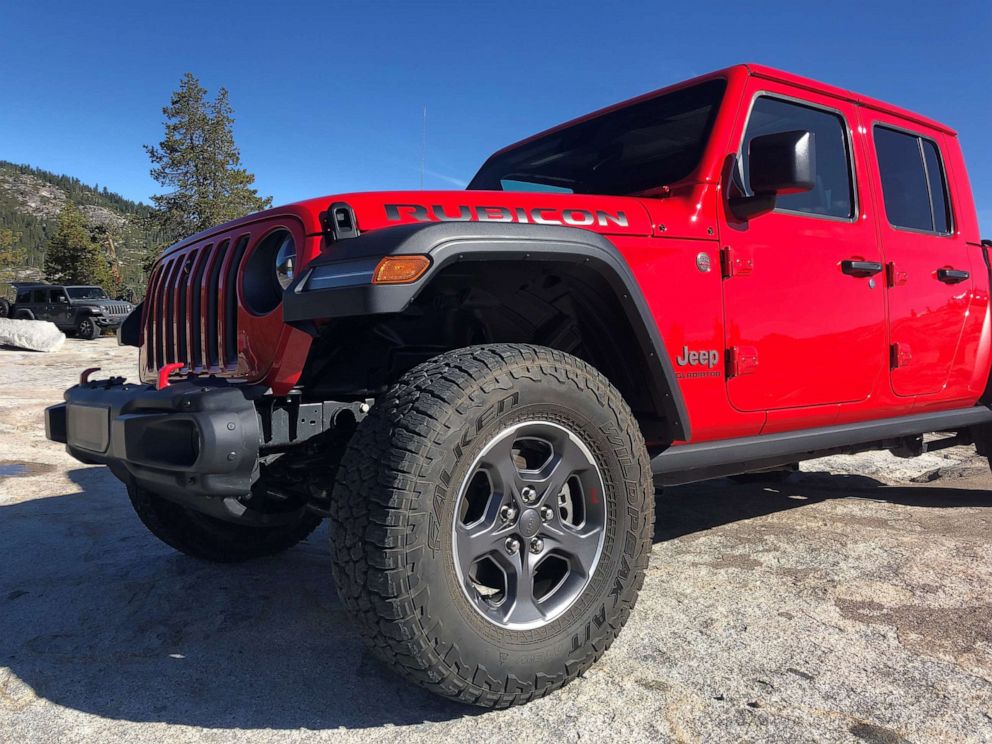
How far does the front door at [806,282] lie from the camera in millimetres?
2582

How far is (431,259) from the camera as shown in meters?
1.81

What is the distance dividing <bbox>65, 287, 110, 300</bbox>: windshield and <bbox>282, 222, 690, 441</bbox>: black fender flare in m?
26.3

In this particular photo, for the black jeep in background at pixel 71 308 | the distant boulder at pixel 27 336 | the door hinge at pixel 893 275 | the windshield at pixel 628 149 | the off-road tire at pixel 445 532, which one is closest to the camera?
the off-road tire at pixel 445 532

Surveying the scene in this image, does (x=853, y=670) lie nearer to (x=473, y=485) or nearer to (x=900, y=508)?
(x=473, y=485)

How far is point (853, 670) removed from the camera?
209 centimetres

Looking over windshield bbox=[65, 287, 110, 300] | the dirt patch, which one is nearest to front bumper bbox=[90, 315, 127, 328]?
windshield bbox=[65, 287, 110, 300]

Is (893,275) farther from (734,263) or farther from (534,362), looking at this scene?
(534,362)

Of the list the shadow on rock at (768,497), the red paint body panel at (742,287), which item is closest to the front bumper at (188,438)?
the red paint body panel at (742,287)

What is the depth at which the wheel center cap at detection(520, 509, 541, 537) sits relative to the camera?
1935 millimetres

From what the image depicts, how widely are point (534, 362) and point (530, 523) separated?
0.45 m

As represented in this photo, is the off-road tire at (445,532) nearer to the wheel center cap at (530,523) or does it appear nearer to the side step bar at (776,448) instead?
the wheel center cap at (530,523)

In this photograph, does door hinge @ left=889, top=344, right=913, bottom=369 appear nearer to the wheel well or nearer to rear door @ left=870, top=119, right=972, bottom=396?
rear door @ left=870, top=119, right=972, bottom=396

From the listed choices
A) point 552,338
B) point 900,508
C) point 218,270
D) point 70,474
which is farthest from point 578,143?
point 70,474

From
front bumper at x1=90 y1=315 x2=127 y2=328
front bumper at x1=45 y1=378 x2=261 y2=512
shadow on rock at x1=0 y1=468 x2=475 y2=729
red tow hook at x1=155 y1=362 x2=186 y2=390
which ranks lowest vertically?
shadow on rock at x1=0 y1=468 x2=475 y2=729
